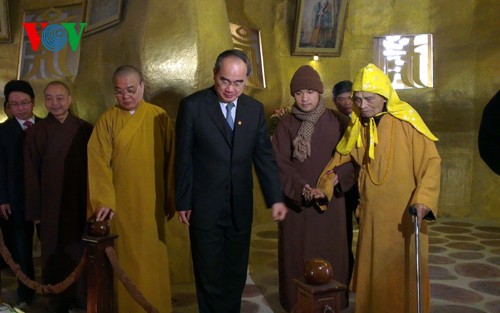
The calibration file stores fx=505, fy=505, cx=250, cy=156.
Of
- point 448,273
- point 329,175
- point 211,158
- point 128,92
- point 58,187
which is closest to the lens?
point 211,158

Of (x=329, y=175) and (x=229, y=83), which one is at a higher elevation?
(x=229, y=83)

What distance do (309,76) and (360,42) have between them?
5.39 m

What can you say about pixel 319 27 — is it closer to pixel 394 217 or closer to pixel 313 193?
pixel 313 193

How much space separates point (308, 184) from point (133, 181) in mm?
1317

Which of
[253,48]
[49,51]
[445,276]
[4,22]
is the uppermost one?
[4,22]

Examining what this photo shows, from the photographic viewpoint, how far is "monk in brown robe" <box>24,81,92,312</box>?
4.09 m

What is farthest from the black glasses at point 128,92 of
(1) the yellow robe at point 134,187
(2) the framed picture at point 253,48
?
(2) the framed picture at point 253,48

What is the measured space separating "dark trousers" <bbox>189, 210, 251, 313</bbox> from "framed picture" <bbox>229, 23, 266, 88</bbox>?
4.68 metres

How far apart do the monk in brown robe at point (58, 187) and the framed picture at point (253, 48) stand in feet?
13.1

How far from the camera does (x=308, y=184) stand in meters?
3.89

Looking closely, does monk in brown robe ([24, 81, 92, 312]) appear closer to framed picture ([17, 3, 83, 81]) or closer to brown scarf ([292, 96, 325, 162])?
brown scarf ([292, 96, 325, 162])

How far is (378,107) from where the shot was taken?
11.0 feet

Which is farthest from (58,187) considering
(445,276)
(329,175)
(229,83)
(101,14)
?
(445,276)

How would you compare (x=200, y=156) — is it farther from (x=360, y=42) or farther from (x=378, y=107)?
(x=360, y=42)
